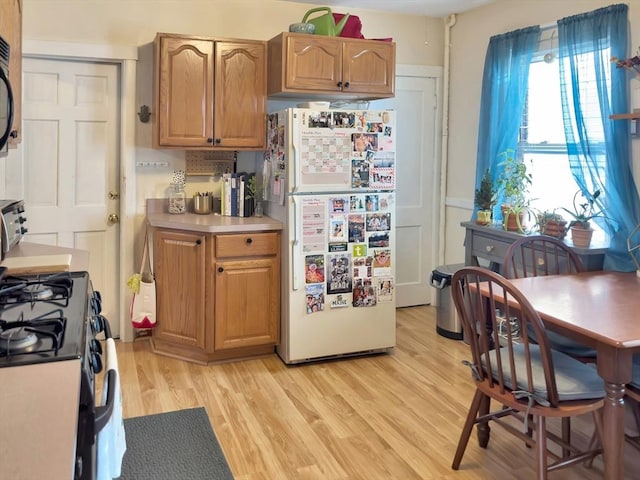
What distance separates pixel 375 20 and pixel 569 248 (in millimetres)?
2487

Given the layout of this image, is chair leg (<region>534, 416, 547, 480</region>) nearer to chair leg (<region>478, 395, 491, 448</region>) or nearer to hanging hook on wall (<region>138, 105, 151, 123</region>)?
chair leg (<region>478, 395, 491, 448</region>)

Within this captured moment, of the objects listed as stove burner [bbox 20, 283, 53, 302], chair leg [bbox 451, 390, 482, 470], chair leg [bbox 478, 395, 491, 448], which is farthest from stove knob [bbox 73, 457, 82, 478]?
chair leg [bbox 478, 395, 491, 448]

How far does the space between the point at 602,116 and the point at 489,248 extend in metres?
1.05

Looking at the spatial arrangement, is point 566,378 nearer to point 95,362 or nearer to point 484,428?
point 484,428

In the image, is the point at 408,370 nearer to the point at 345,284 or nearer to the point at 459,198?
the point at 345,284

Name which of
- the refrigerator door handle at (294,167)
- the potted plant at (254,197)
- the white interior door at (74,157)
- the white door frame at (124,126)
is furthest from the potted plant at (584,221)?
the white interior door at (74,157)

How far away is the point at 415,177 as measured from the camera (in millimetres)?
4910

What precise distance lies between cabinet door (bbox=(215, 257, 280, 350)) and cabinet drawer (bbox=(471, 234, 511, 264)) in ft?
4.43

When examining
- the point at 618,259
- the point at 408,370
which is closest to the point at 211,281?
the point at 408,370

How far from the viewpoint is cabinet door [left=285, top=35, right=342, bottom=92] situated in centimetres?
367

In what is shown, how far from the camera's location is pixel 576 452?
7.46 ft

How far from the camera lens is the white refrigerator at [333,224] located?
11.7 ft

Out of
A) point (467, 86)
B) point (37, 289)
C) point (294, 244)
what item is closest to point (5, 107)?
point (37, 289)

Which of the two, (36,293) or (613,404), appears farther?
(613,404)
